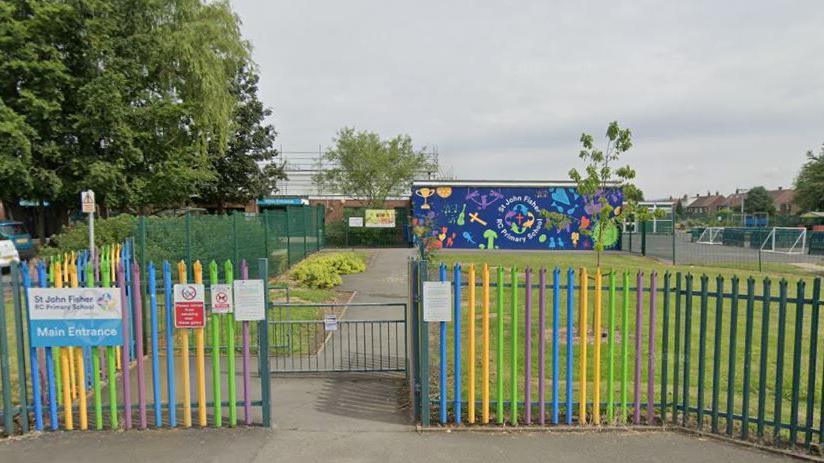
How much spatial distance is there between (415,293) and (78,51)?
1944 centimetres

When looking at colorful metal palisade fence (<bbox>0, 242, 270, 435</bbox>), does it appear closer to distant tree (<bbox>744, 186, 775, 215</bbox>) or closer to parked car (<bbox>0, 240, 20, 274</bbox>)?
parked car (<bbox>0, 240, 20, 274</bbox>)

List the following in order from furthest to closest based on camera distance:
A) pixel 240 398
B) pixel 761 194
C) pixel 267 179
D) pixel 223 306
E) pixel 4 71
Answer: pixel 761 194 < pixel 267 179 < pixel 4 71 < pixel 240 398 < pixel 223 306

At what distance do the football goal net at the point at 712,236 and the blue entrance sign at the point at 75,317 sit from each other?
35336 millimetres

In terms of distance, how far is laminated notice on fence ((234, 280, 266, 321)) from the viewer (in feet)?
14.0

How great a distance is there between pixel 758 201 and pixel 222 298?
10354 cm

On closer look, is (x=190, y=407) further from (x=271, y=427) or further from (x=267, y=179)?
(x=267, y=179)

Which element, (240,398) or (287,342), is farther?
(287,342)

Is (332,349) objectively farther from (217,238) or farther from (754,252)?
(754,252)

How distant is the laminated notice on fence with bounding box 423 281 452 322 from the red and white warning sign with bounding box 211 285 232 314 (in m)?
1.74

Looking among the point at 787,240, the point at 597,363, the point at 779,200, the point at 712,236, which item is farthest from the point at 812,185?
the point at 597,363

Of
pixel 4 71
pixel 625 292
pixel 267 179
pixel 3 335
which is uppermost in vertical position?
pixel 4 71

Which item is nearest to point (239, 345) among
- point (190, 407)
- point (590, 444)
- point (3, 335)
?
point (190, 407)

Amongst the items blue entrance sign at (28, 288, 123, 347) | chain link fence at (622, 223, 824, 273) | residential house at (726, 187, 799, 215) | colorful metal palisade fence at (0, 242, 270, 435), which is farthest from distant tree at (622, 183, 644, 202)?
residential house at (726, 187, 799, 215)

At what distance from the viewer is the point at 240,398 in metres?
5.02
